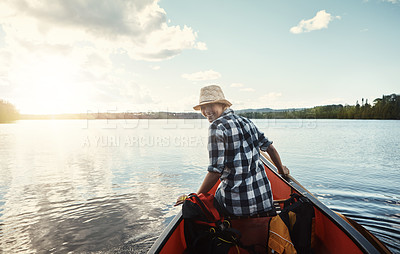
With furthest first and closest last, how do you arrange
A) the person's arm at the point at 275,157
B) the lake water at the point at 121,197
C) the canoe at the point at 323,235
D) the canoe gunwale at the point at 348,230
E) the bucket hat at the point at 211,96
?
the lake water at the point at 121,197 < the person's arm at the point at 275,157 < the bucket hat at the point at 211,96 < the canoe at the point at 323,235 < the canoe gunwale at the point at 348,230

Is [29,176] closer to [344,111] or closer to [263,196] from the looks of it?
[263,196]

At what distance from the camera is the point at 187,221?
97.6 inches

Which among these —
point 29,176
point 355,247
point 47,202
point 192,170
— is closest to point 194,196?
point 355,247

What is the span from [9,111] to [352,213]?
4327 inches

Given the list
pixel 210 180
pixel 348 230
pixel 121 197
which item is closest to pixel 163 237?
pixel 210 180

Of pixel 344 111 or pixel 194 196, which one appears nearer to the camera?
pixel 194 196

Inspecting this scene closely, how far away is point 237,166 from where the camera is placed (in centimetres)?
234

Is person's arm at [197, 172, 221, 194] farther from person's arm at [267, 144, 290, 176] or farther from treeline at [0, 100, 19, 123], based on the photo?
treeline at [0, 100, 19, 123]

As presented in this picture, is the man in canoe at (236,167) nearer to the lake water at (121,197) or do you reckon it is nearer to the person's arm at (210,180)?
the person's arm at (210,180)

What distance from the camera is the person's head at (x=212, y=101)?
2.61 m

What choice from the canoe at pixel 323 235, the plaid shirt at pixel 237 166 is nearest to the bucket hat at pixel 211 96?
the plaid shirt at pixel 237 166

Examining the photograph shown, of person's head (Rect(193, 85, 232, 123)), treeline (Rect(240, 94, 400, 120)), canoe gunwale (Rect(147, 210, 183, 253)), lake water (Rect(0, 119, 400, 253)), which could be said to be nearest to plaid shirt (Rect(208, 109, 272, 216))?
person's head (Rect(193, 85, 232, 123))

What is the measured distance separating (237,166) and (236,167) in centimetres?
1

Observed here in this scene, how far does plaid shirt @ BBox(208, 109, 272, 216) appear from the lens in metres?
2.31
